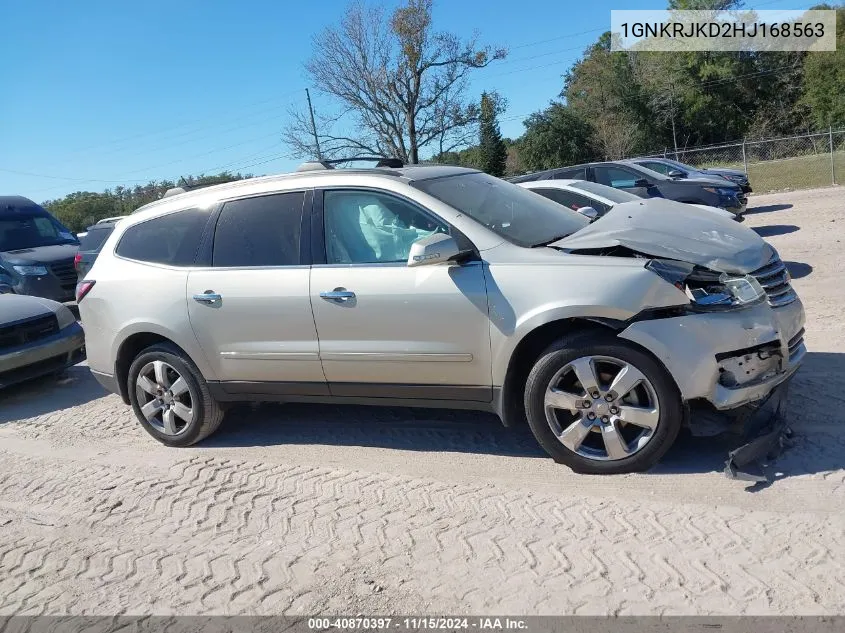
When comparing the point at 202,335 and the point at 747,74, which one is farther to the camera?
the point at 747,74

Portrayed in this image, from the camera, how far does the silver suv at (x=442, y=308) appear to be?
3.74m

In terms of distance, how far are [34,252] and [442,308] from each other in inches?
441

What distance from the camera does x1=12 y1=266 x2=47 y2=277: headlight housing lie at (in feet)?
39.7

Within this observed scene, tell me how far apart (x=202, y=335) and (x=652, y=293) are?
306cm

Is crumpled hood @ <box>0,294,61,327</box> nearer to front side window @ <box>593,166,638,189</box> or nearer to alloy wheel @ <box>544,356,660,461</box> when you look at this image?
alloy wheel @ <box>544,356,660,461</box>

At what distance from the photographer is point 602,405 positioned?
3.84 metres

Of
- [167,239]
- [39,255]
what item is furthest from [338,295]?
[39,255]

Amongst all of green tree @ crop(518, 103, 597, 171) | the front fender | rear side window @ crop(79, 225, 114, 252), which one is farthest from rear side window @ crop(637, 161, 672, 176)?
green tree @ crop(518, 103, 597, 171)

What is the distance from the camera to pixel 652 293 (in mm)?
3695

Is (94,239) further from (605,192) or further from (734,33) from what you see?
(734,33)

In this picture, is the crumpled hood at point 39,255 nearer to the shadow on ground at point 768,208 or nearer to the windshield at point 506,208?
the windshield at point 506,208

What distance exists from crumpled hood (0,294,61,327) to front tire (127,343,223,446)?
2674 millimetres

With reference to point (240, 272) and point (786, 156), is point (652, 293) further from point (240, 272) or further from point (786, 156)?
point (786, 156)

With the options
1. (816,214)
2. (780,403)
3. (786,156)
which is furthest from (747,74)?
(780,403)
